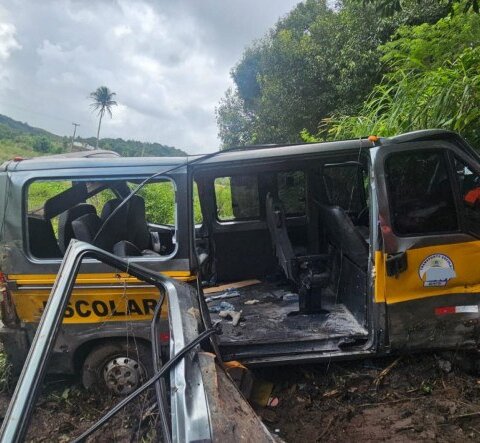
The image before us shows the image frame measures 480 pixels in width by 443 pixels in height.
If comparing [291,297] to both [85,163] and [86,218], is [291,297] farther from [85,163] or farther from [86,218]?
[85,163]

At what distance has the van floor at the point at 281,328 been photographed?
3541 mm

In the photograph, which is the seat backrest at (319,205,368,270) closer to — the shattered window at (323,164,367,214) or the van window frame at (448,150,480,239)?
the shattered window at (323,164,367,214)

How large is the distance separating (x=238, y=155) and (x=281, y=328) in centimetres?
165

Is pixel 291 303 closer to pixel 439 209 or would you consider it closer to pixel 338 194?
pixel 338 194

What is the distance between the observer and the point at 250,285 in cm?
532

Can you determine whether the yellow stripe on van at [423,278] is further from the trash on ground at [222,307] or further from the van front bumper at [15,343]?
the van front bumper at [15,343]

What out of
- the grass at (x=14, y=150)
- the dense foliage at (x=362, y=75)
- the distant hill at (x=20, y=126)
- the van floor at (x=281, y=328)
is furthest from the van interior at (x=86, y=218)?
the distant hill at (x=20, y=126)

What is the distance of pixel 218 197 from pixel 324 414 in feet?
9.33

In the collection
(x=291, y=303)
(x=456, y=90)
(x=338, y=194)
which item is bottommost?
(x=291, y=303)

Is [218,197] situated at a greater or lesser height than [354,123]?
lesser

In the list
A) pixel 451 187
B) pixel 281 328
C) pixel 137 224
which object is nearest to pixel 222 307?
pixel 281 328

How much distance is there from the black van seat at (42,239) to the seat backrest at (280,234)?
2.09m

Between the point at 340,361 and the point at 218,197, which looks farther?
the point at 218,197

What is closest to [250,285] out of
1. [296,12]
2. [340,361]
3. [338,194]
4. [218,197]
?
[218,197]
